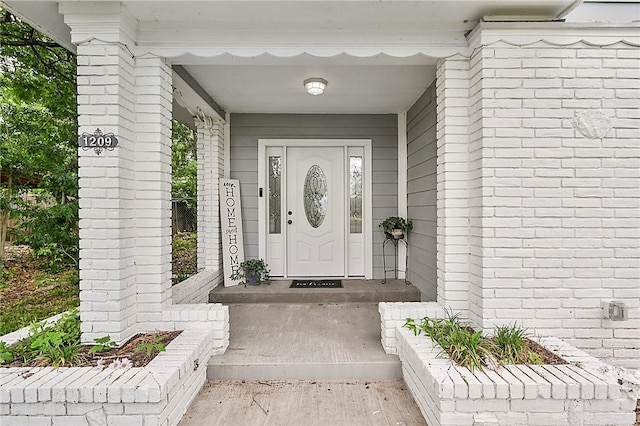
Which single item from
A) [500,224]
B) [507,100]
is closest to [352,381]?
[500,224]

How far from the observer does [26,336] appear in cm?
239

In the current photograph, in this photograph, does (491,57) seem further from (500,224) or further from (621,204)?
(621,204)

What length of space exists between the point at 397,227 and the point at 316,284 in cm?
126

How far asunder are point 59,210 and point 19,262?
173cm

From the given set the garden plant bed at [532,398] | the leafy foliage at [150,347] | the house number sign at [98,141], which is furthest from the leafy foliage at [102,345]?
the garden plant bed at [532,398]

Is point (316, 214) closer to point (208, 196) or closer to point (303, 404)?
point (208, 196)

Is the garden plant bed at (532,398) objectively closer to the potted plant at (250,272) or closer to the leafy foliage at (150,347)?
the leafy foliage at (150,347)

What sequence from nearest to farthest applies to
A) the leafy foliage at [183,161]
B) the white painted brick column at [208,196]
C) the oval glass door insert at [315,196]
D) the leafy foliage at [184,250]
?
the white painted brick column at [208,196] < the oval glass door insert at [315,196] < the leafy foliage at [184,250] < the leafy foliage at [183,161]

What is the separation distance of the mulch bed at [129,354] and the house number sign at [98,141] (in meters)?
1.30

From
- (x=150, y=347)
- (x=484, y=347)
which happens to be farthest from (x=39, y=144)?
(x=484, y=347)

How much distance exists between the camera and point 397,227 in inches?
174

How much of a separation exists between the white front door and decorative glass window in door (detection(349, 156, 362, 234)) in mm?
112

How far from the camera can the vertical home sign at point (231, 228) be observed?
4.37 metres

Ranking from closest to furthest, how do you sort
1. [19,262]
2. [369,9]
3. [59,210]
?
1. [369,9]
2. [59,210]
3. [19,262]
